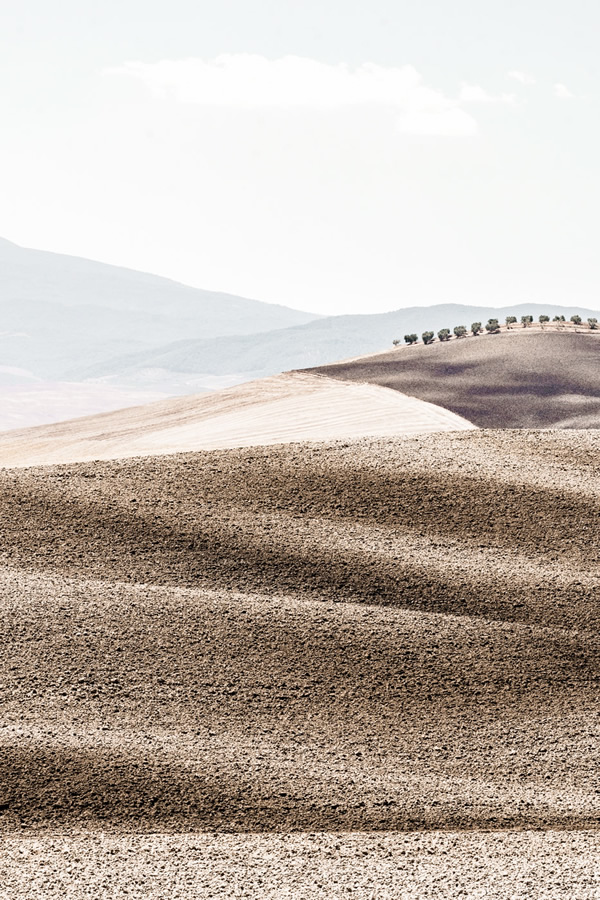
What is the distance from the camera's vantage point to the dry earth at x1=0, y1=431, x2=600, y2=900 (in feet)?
42.4

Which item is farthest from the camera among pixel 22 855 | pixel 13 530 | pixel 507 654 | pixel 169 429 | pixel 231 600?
pixel 169 429

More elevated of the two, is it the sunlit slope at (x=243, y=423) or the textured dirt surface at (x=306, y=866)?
the sunlit slope at (x=243, y=423)

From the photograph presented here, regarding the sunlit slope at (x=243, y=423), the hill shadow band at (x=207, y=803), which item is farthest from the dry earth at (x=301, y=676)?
the sunlit slope at (x=243, y=423)

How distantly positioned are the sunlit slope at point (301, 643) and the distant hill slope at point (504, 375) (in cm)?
2659

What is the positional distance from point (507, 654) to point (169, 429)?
120 ft

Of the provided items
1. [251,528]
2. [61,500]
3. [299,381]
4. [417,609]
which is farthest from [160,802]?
[299,381]

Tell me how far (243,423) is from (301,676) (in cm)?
3389

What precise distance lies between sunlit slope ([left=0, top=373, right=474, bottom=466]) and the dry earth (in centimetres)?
1937

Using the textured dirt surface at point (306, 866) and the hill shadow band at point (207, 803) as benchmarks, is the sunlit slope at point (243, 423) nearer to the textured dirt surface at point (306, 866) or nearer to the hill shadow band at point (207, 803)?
the hill shadow band at point (207, 803)

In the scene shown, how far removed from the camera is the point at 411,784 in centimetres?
1498

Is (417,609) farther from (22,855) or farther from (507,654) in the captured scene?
(22,855)

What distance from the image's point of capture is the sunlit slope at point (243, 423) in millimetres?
46688

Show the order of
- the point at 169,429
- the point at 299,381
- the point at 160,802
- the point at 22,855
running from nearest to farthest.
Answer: the point at 22,855 < the point at 160,802 < the point at 169,429 < the point at 299,381

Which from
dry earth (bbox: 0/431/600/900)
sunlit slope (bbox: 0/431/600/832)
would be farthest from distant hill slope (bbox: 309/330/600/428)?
dry earth (bbox: 0/431/600/900)
